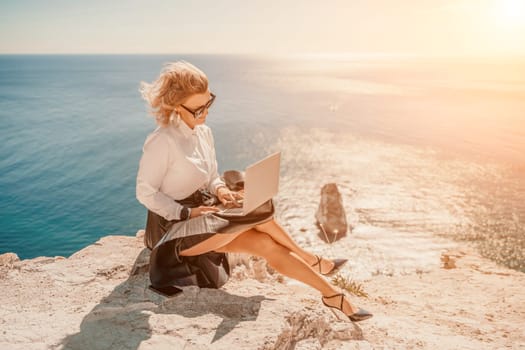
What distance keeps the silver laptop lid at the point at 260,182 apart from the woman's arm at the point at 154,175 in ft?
3.14

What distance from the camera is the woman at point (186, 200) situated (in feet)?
13.1

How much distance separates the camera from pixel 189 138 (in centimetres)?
455

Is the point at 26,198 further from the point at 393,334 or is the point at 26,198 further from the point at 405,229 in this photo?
the point at 393,334

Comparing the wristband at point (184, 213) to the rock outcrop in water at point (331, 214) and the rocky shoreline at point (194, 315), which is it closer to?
the rocky shoreline at point (194, 315)

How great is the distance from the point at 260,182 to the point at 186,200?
4.09ft

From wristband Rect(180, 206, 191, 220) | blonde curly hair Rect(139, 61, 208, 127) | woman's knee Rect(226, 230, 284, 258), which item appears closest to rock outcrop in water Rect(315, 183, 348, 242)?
woman's knee Rect(226, 230, 284, 258)

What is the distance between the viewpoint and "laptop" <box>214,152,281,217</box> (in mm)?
3597

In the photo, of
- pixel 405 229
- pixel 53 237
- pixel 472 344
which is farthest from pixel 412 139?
pixel 472 344

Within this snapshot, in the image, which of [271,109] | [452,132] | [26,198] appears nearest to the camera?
[26,198]

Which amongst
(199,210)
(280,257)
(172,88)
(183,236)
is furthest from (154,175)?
(280,257)

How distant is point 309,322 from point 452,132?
173 feet

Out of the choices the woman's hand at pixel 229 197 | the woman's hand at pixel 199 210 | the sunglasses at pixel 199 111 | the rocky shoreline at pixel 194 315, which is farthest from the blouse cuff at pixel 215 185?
the rocky shoreline at pixel 194 315

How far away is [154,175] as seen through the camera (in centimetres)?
422

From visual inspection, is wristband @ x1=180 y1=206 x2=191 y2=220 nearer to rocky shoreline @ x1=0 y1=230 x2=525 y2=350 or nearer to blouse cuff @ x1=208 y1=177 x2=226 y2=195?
blouse cuff @ x1=208 y1=177 x2=226 y2=195
